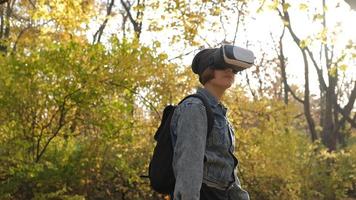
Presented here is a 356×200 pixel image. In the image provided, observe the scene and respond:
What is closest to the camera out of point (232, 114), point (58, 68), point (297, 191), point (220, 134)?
point (220, 134)

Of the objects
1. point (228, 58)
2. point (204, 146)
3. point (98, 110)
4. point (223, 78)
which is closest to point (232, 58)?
point (228, 58)

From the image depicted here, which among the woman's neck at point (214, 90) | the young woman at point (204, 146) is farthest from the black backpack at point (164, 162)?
the woman's neck at point (214, 90)

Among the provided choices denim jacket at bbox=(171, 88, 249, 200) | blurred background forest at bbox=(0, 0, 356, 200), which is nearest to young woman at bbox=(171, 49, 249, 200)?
denim jacket at bbox=(171, 88, 249, 200)

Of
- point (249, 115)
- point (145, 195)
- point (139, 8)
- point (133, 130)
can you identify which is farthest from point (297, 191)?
point (139, 8)

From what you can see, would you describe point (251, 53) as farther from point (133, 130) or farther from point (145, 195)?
point (145, 195)

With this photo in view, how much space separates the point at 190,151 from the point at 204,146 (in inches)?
2.9

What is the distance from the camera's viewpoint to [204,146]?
7.09 feet

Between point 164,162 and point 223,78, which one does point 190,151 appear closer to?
point 164,162

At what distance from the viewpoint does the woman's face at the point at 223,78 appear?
239cm

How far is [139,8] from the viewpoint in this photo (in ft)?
26.5

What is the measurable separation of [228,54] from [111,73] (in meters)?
5.05

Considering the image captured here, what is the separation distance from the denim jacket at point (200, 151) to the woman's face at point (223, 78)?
0.23 ft

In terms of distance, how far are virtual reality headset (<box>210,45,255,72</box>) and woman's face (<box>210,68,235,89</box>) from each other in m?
0.03

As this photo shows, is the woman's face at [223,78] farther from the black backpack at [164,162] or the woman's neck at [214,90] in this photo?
the black backpack at [164,162]
